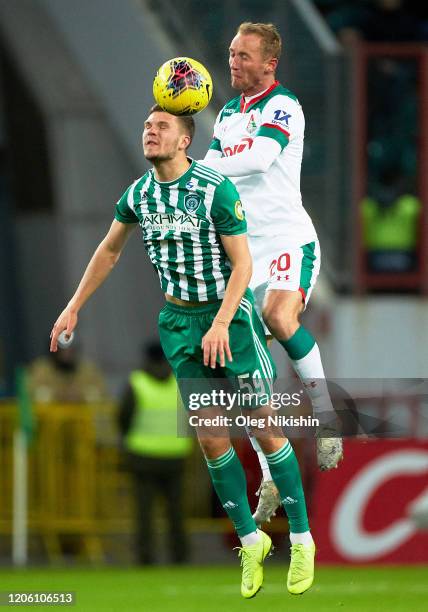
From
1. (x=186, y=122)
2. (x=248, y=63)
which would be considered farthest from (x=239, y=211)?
(x=248, y=63)

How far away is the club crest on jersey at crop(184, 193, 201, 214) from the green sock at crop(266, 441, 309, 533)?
50.4 inches

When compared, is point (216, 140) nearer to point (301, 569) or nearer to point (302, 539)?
point (302, 539)

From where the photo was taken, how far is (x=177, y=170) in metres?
7.51

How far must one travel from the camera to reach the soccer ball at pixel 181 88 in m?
7.23

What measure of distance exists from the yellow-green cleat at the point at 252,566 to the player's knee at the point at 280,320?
3.42 feet

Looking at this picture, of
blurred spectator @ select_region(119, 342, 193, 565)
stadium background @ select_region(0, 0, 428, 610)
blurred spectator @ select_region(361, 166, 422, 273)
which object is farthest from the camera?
blurred spectator @ select_region(119, 342, 193, 565)

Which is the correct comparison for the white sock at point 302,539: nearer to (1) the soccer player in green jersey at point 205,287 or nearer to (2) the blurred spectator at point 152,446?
(1) the soccer player in green jersey at point 205,287

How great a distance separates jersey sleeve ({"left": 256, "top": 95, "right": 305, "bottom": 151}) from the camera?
25.1 feet

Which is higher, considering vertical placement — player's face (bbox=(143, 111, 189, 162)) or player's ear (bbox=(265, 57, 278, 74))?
player's ear (bbox=(265, 57, 278, 74))

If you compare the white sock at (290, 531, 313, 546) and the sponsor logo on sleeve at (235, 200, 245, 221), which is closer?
the sponsor logo on sleeve at (235, 200, 245, 221)

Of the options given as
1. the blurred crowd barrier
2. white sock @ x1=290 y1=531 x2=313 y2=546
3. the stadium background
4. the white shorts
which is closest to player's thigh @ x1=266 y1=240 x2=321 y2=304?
the white shorts

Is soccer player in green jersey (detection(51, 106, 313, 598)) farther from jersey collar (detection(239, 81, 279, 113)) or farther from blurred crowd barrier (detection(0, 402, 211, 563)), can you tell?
blurred crowd barrier (detection(0, 402, 211, 563))

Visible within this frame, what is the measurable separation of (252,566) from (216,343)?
4.40ft

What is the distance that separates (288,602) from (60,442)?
3.45 metres
